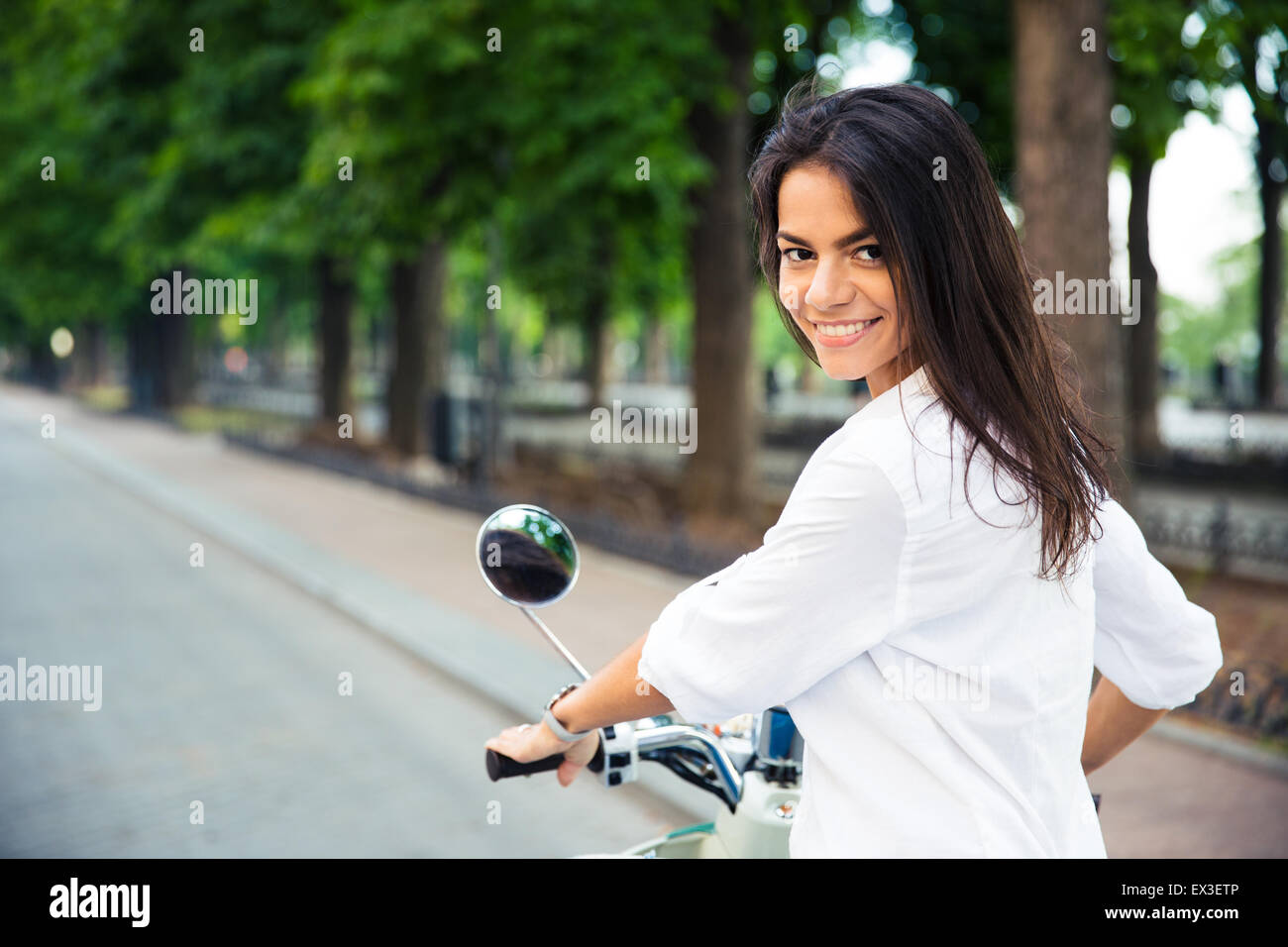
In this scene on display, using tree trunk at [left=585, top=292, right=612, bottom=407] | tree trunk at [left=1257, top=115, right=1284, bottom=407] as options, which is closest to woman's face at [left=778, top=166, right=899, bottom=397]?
tree trunk at [left=1257, top=115, right=1284, bottom=407]

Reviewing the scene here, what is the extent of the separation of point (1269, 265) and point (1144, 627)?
23.0 meters

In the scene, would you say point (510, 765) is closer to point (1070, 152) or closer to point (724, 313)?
point (1070, 152)

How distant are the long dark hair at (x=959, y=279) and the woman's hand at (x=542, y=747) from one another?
2.23 feet

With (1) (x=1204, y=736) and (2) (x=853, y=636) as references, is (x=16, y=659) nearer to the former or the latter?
(1) (x=1204, y=736)

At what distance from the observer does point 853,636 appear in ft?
4.32

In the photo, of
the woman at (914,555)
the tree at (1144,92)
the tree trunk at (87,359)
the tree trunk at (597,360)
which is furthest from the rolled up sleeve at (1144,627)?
the tree trunk at (87,359)

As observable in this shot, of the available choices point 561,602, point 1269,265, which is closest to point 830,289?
point 561,602

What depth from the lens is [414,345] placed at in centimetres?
1858

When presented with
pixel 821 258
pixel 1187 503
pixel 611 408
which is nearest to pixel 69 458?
pixel 611 408

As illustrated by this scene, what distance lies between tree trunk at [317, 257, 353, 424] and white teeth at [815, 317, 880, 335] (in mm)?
20859

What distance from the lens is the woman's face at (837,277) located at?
4.61ft

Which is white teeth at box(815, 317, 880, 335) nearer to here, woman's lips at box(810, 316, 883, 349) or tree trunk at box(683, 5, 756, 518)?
woman's lips at box(810, 316, 883, 349)
